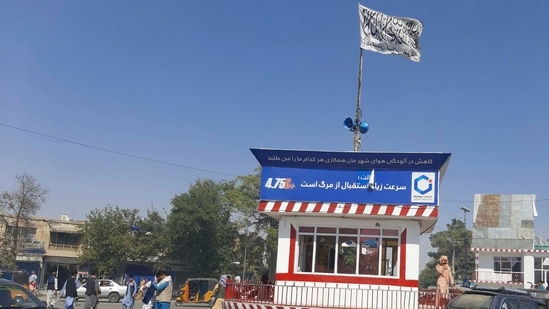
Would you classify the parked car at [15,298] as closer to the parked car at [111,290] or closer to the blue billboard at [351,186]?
the blue billboard at [351,186]

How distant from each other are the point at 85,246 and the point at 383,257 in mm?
37503

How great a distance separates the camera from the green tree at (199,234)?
150 feet

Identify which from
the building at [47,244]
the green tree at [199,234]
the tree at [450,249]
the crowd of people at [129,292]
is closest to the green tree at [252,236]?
the green tree at [199,234]

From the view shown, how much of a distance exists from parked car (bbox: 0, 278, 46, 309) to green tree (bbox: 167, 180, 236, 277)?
35805 mm

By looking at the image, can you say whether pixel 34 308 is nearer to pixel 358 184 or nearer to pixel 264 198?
pixel 264 198

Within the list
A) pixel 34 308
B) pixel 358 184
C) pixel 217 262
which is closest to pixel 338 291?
pixel 358 184

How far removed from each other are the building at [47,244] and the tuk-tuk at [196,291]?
18.1m

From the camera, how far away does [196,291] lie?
116 ft

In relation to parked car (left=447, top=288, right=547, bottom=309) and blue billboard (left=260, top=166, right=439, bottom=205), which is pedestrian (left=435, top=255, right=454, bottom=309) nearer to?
parked car (left=447, top=288, right=547, bottom=309)

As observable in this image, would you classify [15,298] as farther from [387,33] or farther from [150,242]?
[150,242]

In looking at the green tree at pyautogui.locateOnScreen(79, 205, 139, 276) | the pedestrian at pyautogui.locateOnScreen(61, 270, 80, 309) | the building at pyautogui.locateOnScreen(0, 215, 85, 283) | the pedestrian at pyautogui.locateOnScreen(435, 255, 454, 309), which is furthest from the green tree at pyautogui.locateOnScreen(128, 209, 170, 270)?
the pedestrian at pyautogui.locateOnScreen(435, 255, 454, 309)

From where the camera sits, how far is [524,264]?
141 ft

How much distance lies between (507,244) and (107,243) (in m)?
32.4

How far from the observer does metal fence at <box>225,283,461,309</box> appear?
41.8 ft
